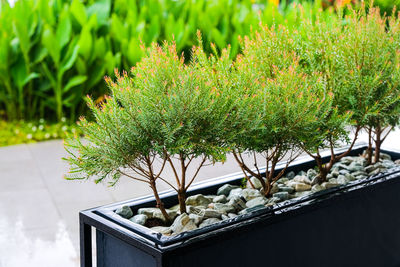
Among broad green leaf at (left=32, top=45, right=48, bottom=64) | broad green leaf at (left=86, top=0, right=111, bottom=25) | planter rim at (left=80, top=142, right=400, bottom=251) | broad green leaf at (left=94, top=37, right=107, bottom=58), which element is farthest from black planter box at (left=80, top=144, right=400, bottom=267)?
broad green leaf at (left=86, top=0, right=111, bottom=25)

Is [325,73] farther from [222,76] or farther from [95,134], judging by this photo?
[95,134]

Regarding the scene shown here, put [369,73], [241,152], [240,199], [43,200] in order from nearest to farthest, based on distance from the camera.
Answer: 1. [241,152]
2. [240,199]
3. [369,73]
4. [43,200]

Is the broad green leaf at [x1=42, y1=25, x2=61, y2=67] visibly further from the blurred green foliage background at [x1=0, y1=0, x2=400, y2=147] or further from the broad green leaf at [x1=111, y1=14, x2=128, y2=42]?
the broad green leaf at [x1=111, y1=14, x2=128, y2=42]

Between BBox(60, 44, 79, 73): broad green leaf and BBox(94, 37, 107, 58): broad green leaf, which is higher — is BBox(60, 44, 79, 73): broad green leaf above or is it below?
below

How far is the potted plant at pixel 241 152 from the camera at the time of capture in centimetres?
175

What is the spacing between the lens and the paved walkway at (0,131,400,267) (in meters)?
2.69

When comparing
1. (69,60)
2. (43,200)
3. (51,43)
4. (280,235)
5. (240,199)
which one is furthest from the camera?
(69,60)

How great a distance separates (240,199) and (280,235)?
0.29 meters

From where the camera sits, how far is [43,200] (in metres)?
3.42

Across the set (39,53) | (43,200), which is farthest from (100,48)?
(43,200)

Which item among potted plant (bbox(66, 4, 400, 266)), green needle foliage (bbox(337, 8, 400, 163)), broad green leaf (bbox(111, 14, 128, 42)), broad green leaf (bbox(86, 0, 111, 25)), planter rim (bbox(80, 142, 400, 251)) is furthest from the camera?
broad green leaf (bbox(86, 0, 111, 25))

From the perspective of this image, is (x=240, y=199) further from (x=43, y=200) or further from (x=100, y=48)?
(x=100, y=48)

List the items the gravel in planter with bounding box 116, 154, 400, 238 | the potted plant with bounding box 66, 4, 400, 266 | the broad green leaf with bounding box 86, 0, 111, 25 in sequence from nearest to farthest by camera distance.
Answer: the potted plant with bounding box 66, 4, 400, 266, the gravel in planter with bounding box 116, 154, 400, 238, the broad green leaf with bounding box 86, 0, 111, 25

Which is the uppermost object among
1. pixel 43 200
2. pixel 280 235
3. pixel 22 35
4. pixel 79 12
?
pixel 79 12
